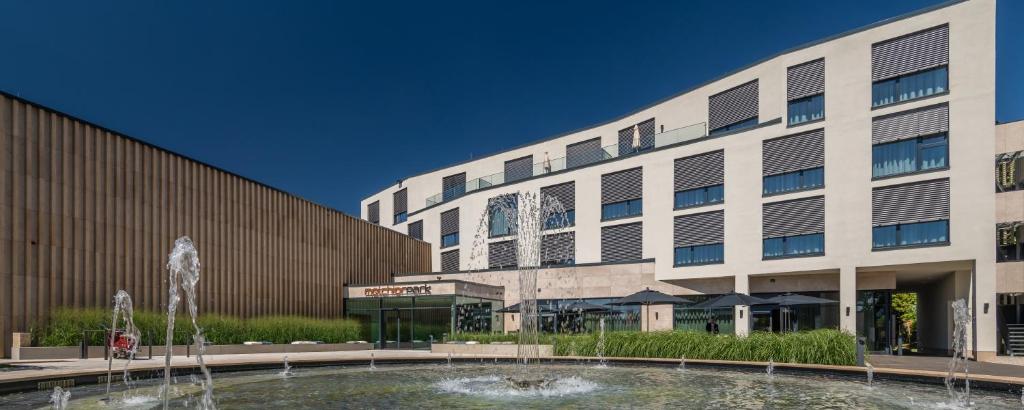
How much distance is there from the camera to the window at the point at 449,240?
46.4m

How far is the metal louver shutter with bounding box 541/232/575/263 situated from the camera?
4038 cm

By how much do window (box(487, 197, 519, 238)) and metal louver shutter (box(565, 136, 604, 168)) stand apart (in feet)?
13.9

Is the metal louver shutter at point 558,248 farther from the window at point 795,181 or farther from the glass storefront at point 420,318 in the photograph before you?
the window at point 795,181

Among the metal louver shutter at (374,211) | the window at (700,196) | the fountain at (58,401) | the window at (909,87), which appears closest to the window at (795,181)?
the window at (700,196)

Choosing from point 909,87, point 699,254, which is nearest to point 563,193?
point 699,254

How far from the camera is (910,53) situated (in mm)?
→ 29406

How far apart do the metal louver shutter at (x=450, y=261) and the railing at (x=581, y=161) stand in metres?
3.69

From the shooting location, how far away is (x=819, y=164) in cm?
3183

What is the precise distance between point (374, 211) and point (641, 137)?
93.3 feet

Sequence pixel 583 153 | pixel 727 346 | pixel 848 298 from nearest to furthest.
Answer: pixel 727 346
pixel 848 298
pixel 583 153

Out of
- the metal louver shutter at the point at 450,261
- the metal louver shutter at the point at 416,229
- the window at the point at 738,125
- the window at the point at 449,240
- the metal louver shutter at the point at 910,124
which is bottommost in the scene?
the metal louver shutter at the point at 450,261

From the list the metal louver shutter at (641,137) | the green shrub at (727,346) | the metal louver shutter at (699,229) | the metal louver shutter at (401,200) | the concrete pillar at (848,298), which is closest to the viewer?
the green shrub at (727,346)

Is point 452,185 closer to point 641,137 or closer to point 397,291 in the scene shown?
point 641,137

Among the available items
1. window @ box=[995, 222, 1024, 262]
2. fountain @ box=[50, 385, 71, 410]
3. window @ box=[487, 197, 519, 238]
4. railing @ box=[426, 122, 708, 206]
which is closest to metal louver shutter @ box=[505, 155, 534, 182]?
railing @ box=[426, 122, 708, 206]
